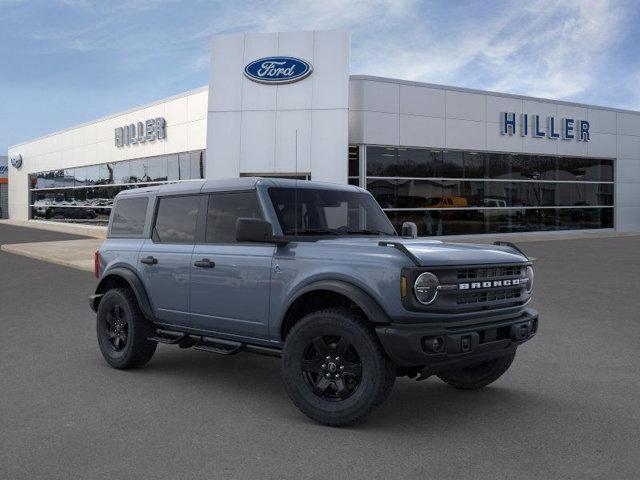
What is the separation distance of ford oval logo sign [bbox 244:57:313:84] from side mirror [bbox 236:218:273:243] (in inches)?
764

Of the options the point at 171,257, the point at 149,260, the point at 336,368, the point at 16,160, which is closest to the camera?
the point at 336,368

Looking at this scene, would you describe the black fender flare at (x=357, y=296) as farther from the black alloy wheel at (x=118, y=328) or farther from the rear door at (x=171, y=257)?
the black alloy wheel at (x=118, y=328)

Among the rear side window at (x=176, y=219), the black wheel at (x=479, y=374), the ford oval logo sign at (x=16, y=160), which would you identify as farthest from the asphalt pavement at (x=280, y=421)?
the ford oval logo sign at (x=16, y=160)

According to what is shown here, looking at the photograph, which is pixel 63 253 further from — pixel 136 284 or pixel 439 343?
pixel 439 343

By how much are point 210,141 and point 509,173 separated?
45.4 ft

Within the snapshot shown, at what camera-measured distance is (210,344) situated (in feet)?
19.4

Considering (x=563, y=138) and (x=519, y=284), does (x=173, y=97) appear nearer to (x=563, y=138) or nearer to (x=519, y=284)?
(x=563, y=138)

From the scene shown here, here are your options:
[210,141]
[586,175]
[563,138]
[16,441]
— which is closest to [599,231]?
[586,175]

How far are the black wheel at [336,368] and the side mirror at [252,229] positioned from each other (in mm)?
718

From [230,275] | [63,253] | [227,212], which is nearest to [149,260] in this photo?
[227,212]

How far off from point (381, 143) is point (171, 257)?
809 inches

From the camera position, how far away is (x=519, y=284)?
537cm

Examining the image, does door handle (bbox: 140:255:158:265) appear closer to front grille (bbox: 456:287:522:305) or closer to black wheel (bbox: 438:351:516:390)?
black wheel (bbox: 438:351:516:390)

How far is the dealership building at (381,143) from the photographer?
23.8 m
